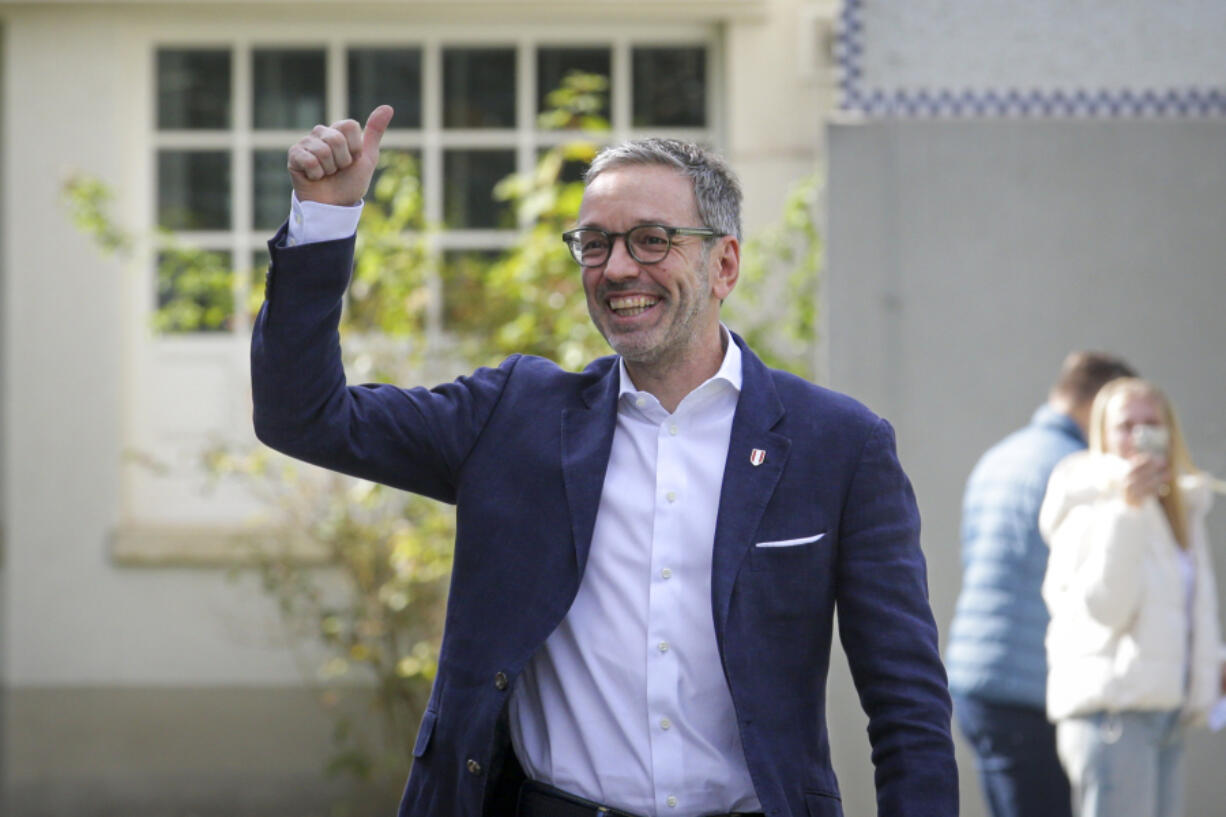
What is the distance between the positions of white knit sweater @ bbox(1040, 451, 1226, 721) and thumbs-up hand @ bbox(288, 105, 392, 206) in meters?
3.07

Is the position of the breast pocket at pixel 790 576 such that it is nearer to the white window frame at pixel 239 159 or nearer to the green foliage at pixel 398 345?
the green foliage at pixel 398 345

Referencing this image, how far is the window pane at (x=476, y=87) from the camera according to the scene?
7.94m

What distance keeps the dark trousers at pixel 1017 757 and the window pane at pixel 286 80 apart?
Result: 4459 millimetres

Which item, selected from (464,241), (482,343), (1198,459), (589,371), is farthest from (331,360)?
(464,241)

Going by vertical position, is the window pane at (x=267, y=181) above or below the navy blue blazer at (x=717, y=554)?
above

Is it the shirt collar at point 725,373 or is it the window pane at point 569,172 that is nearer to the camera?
the shirt collar at point 725,373

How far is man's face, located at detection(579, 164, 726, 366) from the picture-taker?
108 inches

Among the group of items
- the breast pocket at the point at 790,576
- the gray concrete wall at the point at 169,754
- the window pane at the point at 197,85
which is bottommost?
the gray concrete wall at the point at 169,754

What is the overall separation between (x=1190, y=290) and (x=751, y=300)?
1791mm

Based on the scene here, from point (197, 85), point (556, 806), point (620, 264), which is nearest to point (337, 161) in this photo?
point (620, 264)

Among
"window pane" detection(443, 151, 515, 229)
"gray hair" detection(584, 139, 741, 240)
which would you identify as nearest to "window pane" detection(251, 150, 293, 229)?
"window pane" detection(443, 151, 515, 229)

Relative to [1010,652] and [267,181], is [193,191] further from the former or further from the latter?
[1010,652]

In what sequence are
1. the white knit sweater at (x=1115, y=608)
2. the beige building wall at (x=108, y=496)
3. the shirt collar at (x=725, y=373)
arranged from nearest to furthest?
the shirt collar at (x=725, y=373) < the white knit sweater at (x=1115, y=608) < the beige building wall at (x=108, y=496)

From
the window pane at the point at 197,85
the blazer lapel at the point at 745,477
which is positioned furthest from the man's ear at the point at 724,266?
the window pane at the point at 197,85
